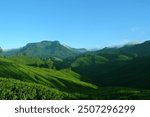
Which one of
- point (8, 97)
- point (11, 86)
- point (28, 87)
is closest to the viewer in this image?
point (8, 97)

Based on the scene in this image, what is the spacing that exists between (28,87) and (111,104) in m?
73.1

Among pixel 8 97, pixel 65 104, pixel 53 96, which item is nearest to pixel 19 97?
pixel 8 97

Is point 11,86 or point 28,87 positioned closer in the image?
point 11,86

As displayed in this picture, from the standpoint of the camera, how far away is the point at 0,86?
99000 millimetres

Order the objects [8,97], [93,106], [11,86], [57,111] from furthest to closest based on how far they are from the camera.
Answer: [11,86]
[8,97]
[93,106]
[57,111]

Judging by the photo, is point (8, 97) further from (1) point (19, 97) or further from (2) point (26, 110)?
(2) point (26, 110)

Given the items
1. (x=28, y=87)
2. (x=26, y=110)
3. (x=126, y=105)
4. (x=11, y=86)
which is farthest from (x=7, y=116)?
(x=28, y=87)

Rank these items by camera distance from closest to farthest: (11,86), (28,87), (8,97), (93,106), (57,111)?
(57,111), (93,106), (8,97), (11,86), (28,87)

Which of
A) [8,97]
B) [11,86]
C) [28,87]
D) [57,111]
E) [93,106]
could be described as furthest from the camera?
[28,87]

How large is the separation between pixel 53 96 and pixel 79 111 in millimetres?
76555

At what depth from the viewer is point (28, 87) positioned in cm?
11075

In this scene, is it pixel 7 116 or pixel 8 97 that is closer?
pixel 7 116

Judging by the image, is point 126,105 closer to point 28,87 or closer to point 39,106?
point 39,106

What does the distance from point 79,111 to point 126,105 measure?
238 inches
